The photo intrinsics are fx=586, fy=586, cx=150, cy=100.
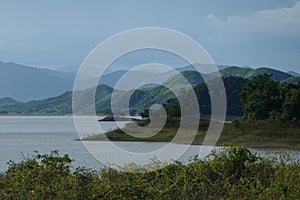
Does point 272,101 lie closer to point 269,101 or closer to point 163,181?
point 269,101

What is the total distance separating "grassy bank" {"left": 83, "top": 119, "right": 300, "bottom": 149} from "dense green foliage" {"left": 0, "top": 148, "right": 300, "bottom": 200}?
2777cm

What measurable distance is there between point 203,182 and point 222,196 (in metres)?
0.38

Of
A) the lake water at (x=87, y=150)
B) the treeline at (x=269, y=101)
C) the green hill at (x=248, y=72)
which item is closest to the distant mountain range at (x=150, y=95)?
the green hill at (x=248, y=72)

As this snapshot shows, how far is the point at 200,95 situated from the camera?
63.0 meters

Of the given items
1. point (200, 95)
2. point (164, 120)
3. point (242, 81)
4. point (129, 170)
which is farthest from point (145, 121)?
point (129, 170)

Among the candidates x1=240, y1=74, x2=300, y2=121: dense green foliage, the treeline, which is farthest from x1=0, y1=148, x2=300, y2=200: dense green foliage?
x1=240, y1=74, x2=300, y2=121: dense green foliage

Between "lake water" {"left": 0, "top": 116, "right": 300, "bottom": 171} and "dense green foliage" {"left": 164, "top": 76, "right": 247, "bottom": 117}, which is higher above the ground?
"dense green foliage" {"left": 164, "top": 76, "right": 247, "bottom": 117}

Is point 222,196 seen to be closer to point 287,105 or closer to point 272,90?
point 287,105

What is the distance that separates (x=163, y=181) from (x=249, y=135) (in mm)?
32669

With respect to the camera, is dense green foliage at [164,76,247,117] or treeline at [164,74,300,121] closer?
treeline at [164,74,300,121]

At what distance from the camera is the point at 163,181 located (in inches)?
290

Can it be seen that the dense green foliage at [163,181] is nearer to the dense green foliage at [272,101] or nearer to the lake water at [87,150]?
the lake water at [87,150]

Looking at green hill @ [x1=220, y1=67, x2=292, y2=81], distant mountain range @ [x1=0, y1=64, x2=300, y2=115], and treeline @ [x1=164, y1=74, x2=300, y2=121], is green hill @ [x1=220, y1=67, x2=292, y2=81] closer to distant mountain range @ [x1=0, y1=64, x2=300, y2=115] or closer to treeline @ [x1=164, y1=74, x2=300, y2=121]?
distant mountain range @ [x1=0, y1=64, x2=300, y2=115]

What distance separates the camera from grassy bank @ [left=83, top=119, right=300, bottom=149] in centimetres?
3738
